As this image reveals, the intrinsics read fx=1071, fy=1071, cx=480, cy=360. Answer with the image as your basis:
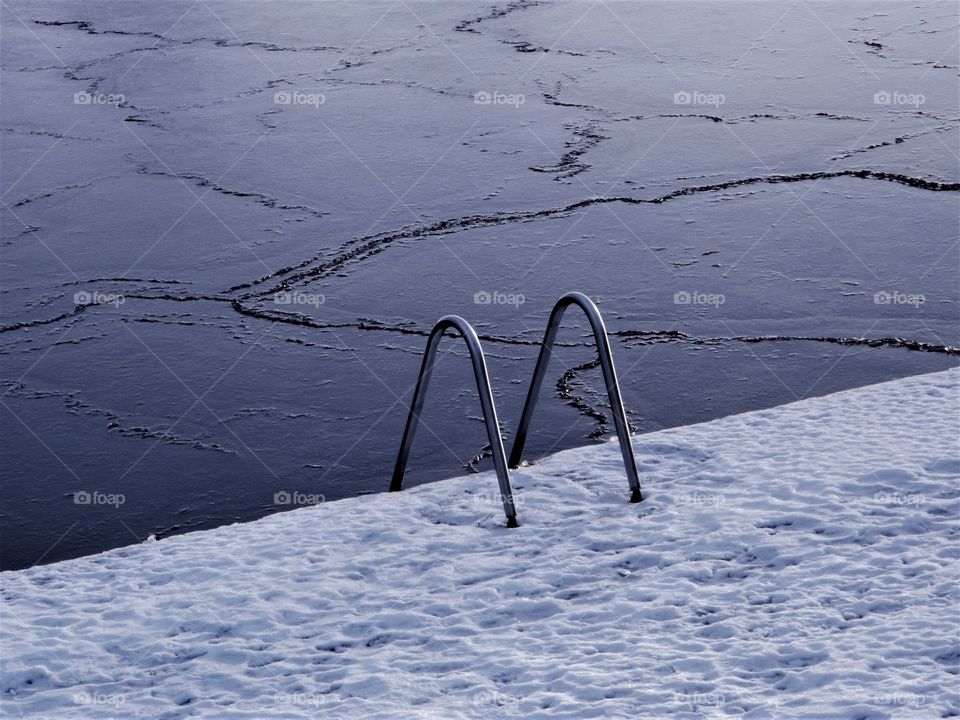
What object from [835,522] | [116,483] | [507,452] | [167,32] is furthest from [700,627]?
[167,32]

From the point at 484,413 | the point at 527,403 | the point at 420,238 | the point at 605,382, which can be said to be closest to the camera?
the point at 484,413

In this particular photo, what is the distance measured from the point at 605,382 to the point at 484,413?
671 mm

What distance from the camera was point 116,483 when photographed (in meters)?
5.52

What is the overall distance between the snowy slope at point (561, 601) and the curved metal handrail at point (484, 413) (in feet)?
0.40

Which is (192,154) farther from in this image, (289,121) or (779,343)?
(779,343)

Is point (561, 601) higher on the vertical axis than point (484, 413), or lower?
lower

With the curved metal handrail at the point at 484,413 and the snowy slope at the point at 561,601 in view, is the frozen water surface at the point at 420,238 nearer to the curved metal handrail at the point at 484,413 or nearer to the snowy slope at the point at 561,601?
the curved metal handrail at the point at 484,413

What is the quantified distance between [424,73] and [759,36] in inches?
167

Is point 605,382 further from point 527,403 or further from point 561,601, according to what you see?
point 561,601

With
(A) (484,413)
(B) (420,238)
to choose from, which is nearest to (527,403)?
(A) (484,413)

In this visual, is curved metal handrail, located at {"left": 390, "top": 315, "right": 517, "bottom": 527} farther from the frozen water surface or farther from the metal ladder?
the frozen water surface

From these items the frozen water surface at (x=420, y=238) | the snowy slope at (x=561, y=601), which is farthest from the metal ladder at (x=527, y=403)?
the frozen water surface at (x=420, y=238)

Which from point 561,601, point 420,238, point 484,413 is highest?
point 420,238

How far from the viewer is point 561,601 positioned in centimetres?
419
